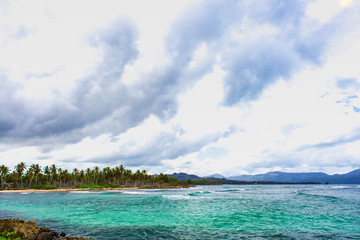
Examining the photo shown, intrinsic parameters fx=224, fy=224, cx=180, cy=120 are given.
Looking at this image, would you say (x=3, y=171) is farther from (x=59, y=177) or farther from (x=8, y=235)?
(x=8, y=235)

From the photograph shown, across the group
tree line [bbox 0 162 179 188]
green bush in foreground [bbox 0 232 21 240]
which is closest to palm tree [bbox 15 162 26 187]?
tree line [bbox 0 162 179 188]

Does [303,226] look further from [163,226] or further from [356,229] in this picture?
[163,226]

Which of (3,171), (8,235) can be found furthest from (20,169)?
(8,235)

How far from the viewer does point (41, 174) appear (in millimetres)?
149250

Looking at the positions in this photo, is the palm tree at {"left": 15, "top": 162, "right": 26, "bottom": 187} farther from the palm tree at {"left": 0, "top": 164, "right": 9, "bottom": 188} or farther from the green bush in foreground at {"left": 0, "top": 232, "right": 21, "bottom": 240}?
the green bush in foreground at {"left": 0, "top": 232, "right": 21, "bottom": 240}

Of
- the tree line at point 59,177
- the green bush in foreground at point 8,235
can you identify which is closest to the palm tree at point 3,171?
the tree line at point 59,177

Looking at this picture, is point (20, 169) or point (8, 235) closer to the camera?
point (8, 235)

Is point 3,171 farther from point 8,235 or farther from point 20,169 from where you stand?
point 8,235

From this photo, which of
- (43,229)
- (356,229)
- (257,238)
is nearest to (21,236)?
(43,229)

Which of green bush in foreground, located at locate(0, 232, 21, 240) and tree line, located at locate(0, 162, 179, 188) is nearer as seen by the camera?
green bush in foreground, located at locate(0, 232, 21, 240)

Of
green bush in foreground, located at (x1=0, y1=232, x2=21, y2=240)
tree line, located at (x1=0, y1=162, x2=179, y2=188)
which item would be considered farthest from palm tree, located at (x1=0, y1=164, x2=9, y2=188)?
green bush in foreground, located at (x1=0, y1=232, x2=21, y2=240)

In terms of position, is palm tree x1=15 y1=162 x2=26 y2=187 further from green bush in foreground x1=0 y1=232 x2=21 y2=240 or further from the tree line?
green bush in foreground x1=0 y1=232 x2=21 y2=240

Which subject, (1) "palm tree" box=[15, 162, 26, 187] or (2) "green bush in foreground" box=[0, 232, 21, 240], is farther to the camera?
(1) "palm tree" box=[15, 162, 26, 187]

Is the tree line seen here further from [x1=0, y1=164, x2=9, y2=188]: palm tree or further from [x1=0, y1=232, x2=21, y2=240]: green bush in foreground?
[x1=0, y1=232, x2=21, y2=240]: green bush in foreground
